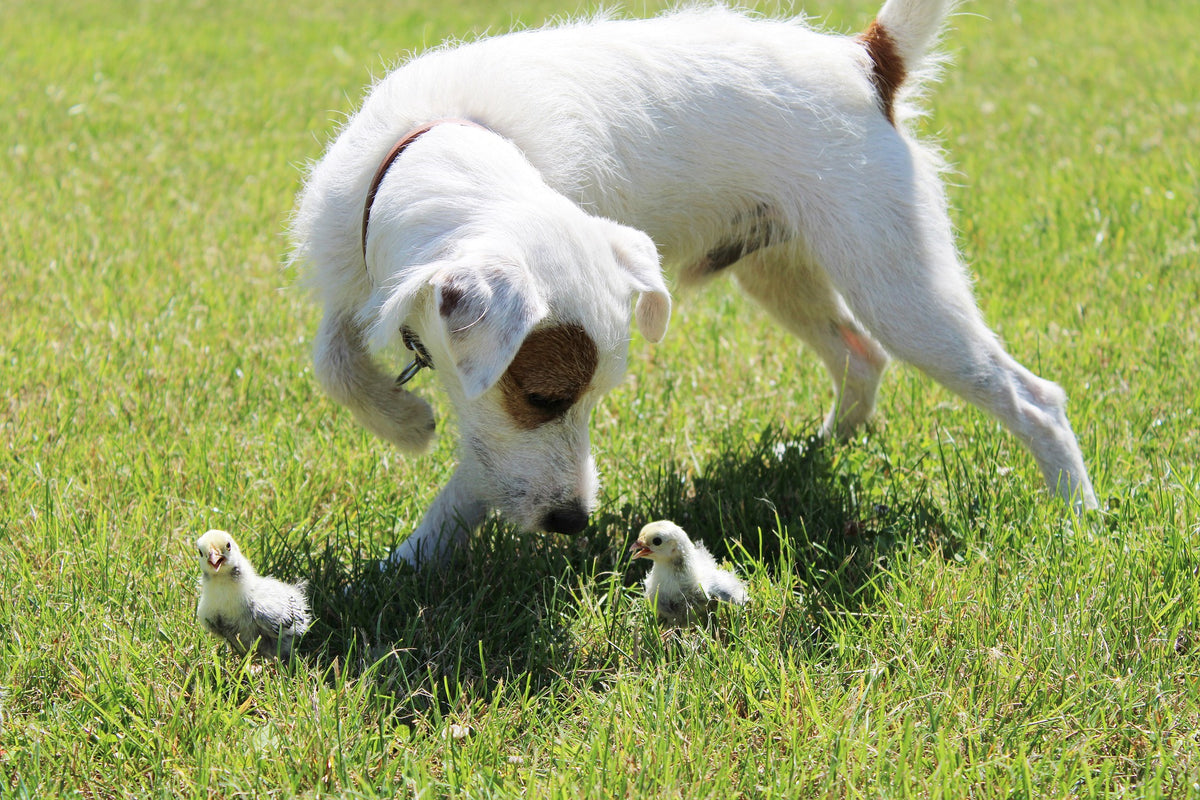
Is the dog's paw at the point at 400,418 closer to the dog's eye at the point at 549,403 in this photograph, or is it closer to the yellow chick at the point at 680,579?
the dog's eye at the point at 549,403

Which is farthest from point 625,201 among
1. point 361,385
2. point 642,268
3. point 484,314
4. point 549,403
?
point 484,314

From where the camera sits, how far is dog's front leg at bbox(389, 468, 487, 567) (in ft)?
10.5

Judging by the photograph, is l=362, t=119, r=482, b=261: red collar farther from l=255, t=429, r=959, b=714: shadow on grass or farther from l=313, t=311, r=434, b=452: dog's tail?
l=255, t=429, r=959, b=714: shadow on grass

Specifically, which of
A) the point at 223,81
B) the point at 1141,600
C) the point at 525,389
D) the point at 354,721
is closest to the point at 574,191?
the point at 525,389

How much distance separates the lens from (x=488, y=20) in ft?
36.7

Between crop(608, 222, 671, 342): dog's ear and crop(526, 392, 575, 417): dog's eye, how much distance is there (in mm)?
315

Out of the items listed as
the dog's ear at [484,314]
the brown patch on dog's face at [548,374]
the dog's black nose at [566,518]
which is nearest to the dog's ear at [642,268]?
the brown patch on dog's face at [548,374]

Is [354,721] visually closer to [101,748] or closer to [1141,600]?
[101,748]

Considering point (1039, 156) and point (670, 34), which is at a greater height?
point (670, 34)

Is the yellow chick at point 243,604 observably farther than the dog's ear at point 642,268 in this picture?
No

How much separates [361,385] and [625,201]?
0.94 meters

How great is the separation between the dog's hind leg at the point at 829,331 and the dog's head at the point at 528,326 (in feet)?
3.85

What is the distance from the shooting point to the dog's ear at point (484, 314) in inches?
94.3

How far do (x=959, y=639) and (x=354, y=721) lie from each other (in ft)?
4.69
